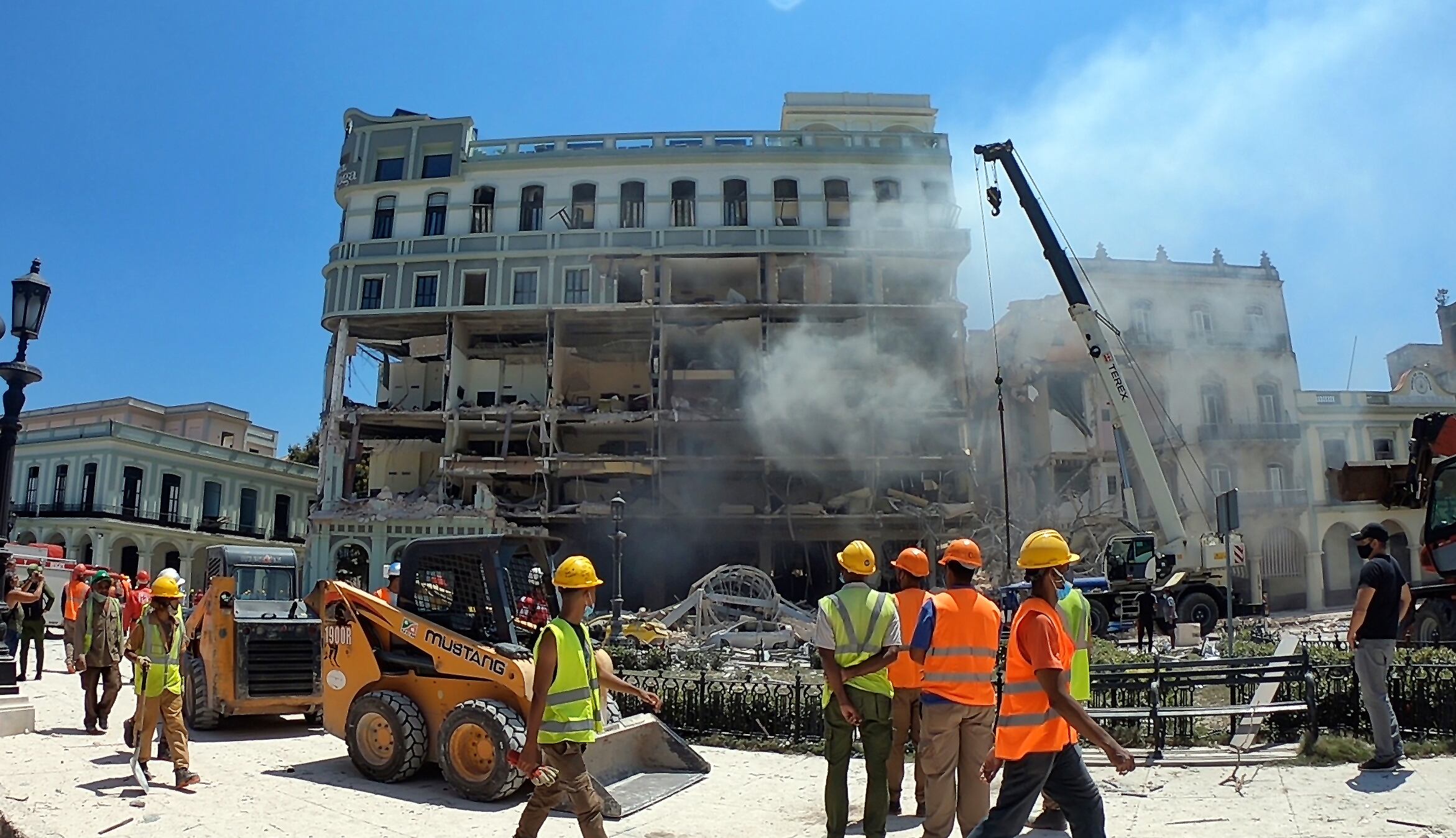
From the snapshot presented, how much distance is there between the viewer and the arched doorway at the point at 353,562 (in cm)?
3253

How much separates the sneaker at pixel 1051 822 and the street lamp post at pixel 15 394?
9.76 meters

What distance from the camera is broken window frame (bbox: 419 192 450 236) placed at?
117ft

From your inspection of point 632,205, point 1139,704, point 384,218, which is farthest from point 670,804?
point 384,218

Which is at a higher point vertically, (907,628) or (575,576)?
(575,576)

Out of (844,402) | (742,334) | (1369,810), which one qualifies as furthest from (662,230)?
(1369,810)

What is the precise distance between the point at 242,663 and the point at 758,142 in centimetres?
2904

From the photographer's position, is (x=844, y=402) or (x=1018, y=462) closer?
(x=844, y=402)

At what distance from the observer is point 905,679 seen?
6.25m

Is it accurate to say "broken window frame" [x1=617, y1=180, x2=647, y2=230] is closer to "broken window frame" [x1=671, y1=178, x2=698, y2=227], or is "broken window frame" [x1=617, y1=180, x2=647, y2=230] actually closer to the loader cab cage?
"broken window frame" [x1=671, y1=178, x2=698, y2=227]

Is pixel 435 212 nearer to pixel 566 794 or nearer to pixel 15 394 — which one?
pixel 15 394

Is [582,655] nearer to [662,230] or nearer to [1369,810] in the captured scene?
[1369,810]

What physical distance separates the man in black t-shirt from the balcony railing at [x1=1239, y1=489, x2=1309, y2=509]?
31.1 m

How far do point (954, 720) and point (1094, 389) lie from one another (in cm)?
3424

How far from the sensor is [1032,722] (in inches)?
163
